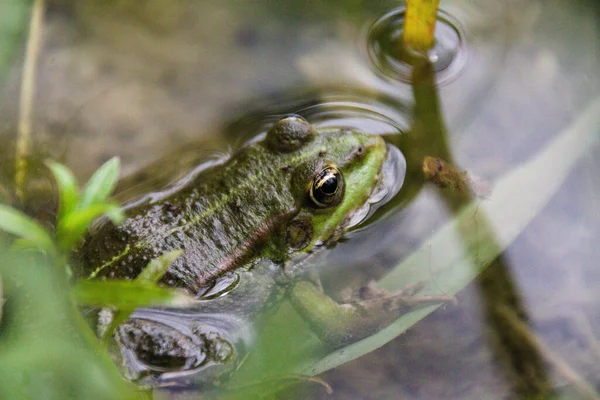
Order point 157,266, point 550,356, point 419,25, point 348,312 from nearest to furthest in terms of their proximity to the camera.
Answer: point 157,266 < point 550,356 < point 348,312 < point 419,25

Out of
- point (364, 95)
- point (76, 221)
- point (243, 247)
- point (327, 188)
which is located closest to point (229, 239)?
point (243, 247)

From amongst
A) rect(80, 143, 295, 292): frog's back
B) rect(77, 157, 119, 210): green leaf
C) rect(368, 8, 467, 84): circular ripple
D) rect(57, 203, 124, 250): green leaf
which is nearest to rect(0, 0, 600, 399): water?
rect(368, 8, 467, 84): circular ripple

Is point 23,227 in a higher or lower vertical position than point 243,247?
lower

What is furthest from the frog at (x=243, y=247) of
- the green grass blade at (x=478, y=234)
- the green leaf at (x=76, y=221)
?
the green leaf at (x=76, y=221)

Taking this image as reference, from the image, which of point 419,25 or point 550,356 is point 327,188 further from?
point 550,356

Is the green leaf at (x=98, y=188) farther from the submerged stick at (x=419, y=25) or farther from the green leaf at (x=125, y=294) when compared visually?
the submerged stick at (x=419, y=25)

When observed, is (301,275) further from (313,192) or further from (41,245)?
(41,245)
